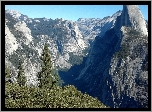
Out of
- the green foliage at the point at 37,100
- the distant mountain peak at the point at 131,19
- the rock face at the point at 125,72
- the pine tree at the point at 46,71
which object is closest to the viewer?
the green foliage at the point at 37,100

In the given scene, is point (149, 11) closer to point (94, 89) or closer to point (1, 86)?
point (1, 86)

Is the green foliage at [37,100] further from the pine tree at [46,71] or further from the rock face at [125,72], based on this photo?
the rock face at [125,72]

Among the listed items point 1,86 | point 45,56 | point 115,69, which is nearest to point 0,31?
point 1,86

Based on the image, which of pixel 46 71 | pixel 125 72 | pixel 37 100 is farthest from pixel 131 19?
pixel 37 100

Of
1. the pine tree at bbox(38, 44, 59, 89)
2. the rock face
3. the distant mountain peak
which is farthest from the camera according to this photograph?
the distant mountain peak

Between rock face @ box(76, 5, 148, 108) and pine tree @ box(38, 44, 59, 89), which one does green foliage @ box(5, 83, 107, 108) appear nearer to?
pine tree @ box(38, 44, 59, 89)

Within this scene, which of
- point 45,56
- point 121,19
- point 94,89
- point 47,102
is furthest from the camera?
point 121,19

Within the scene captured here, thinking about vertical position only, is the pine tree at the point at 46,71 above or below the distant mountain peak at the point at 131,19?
below

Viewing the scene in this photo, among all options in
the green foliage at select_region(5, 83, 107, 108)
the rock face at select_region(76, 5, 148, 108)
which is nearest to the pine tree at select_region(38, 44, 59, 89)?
the green foliage at select_region(5, 83, 107, 108)

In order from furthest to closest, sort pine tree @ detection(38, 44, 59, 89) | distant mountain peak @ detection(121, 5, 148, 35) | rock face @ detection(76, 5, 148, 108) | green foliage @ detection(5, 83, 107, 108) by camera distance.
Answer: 1. distant mountain peak @ detection(121, 5, 148, 35)
2. rock face @ detection(76, 5, 148, 108)
3. pine tree @ detection(38, 44, 59, 89)
4. green foliage @ detection(5, 83, 107, 108)

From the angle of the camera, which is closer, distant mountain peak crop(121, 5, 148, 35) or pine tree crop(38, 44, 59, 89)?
pine tree crop(38, 44, 59, 89)

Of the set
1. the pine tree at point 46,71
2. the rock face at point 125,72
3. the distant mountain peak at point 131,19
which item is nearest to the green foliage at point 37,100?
the pine tree at point 46,71
